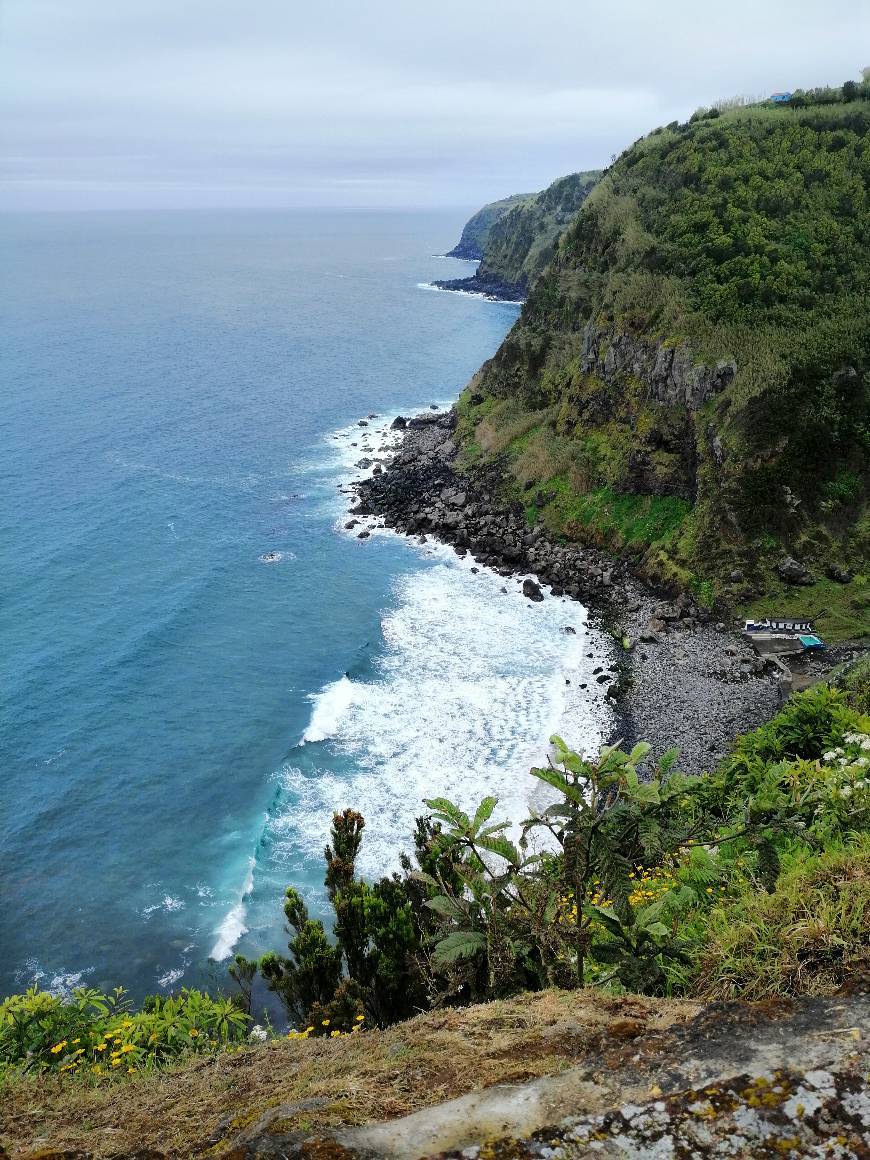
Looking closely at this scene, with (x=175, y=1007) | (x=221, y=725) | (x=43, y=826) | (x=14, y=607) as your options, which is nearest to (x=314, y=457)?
(x=14, y=607)

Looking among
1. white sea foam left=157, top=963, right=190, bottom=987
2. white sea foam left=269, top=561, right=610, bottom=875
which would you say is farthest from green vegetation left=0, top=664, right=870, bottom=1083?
white sea foam left=269, top=561, right=610, bottom=875

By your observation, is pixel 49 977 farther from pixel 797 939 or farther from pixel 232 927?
pixel 797 939

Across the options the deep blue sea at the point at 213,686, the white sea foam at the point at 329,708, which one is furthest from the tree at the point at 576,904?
the white sea foam at the point at 329,708

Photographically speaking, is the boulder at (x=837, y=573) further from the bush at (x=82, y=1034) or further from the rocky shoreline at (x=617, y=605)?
the bush at (x=82, y=1034)

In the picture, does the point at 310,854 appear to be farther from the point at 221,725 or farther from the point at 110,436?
the point at 110,436

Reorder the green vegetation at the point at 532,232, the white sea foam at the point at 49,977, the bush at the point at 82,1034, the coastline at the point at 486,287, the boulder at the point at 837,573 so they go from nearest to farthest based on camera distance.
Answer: the bush at the point at 82,1034 → the white sea foam at the point at 49,977 → the boulder at the point at 837,573 → the green vegetation at the point at 532,232 → the coastline at the point at 486,287

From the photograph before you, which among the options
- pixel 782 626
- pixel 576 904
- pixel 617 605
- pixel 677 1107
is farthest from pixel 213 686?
pixel 677 1107
